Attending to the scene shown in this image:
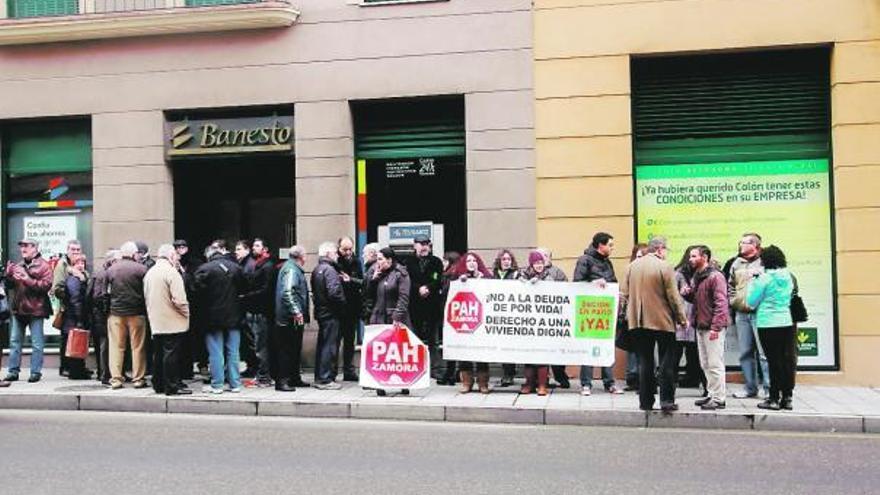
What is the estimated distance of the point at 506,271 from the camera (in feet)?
39.8

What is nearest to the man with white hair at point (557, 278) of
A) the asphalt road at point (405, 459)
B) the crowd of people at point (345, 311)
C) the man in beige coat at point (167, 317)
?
the crowd of people at point (345, 311)

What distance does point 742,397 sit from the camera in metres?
11.2

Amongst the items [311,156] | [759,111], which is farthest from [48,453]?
[759,111]

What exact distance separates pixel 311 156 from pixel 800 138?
700 cm

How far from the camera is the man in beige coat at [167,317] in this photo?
11383 mm

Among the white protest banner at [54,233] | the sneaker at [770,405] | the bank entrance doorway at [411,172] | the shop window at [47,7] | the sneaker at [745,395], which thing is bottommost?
the sneaker at [745,395]

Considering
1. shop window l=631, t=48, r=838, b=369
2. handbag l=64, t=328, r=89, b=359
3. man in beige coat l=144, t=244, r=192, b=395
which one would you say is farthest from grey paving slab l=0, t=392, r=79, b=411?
shop window l=631, t=48, r=838, b=369

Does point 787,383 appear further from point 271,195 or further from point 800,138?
point 271,195

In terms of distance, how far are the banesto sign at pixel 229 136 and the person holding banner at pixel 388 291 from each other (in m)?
3.36

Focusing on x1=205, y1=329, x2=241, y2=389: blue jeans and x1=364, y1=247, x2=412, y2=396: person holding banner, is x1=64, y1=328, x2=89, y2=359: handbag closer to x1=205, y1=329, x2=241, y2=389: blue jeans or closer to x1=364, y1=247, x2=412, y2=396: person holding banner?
x1=205, y1=329, x2=241, y2=389: blue jeans

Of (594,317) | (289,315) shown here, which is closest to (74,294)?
(289,315)

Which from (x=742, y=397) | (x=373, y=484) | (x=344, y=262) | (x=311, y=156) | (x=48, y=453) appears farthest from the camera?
(x=311, y=156)

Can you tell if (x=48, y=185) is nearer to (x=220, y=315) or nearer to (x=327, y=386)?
(x=220, y=315)

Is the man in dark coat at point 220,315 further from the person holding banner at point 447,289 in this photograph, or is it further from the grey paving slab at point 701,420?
the grey paving slab at point 701,420
